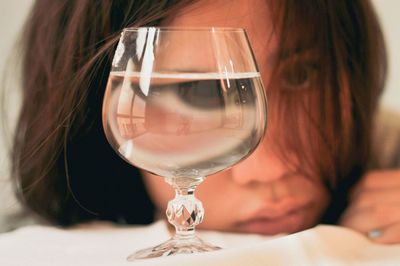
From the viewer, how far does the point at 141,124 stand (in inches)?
19.4

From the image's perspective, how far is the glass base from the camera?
0.57 m

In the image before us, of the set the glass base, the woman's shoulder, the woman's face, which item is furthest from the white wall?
the glass base

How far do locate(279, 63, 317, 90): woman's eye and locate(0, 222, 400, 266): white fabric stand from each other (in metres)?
0.21

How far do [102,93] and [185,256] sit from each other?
1.06 feet

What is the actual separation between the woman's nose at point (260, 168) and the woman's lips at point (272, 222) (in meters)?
0.07

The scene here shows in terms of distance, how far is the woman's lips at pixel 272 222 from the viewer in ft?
2.72

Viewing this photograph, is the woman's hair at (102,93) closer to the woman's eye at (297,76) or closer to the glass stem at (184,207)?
the woman's eye at (297,76)

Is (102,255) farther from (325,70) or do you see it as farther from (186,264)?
(325,70)

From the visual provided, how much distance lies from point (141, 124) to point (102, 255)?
0.21 m

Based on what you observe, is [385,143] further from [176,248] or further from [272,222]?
[176,248]

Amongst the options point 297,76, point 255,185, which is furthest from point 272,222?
point 297,76

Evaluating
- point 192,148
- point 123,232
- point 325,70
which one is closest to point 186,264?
point 192,148

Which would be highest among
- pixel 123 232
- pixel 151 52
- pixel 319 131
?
pixel 151 52

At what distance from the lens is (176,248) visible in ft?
1.91
